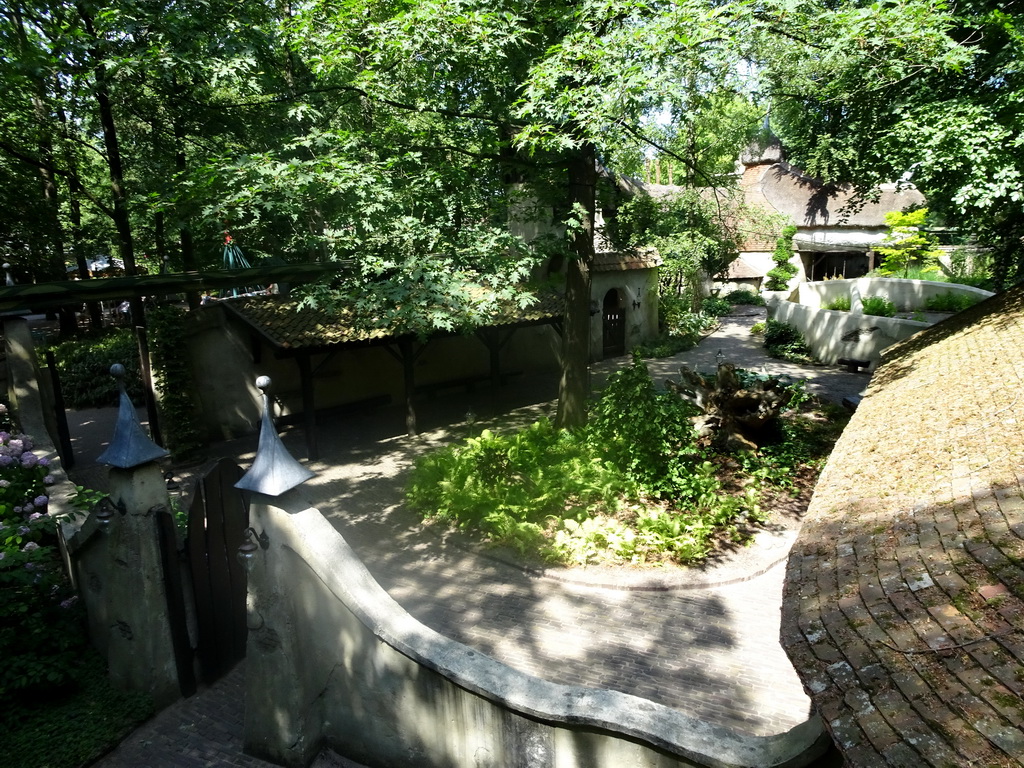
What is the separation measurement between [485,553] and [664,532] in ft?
7.85

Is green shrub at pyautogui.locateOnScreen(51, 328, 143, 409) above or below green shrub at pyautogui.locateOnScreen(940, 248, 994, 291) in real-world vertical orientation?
below

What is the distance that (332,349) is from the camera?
12.2m

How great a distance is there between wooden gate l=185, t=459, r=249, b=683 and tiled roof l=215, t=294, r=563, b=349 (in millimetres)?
6441

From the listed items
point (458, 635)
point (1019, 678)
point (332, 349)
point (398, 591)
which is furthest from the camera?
point (332, 349)

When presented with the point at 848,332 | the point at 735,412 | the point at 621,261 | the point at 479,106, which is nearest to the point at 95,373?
the point at 479,106

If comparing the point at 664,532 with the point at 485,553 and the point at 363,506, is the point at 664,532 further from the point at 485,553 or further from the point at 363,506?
the point at 363,506

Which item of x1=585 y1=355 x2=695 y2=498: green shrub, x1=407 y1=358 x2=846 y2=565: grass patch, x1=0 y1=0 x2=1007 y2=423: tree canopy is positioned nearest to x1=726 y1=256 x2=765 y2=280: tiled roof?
x1=0 y1=0 x2=1007 y2=423: tree canopy

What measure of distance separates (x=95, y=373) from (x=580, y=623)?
52.2ft

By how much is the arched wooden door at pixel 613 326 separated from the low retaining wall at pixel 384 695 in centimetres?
1779

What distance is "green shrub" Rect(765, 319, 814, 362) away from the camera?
64.1 feet

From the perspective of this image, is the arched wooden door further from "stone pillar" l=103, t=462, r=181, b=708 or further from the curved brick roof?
"stone pillar" l=103, t=462, r=181, b=708

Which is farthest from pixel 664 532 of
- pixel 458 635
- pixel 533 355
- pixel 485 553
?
pixel 533 355

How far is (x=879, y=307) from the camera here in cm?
1891

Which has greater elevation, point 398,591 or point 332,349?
point 332,349
